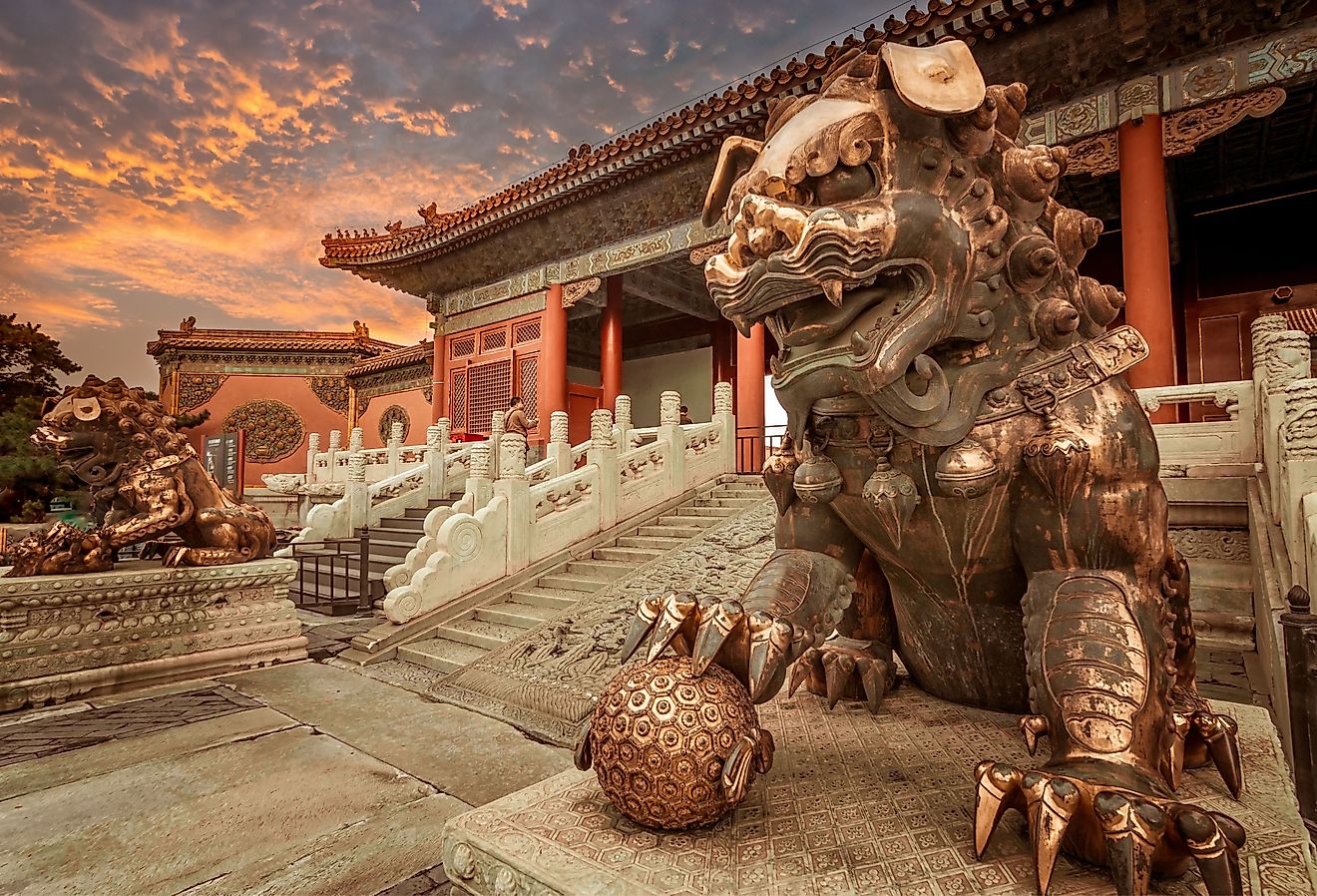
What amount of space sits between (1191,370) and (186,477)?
1192 cm

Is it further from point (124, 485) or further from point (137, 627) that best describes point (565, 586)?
point (124, 485)

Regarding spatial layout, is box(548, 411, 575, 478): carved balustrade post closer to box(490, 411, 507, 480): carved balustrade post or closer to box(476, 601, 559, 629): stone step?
box(490, 411, 507, 480): carved balustrade post

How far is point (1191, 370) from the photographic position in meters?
9.02

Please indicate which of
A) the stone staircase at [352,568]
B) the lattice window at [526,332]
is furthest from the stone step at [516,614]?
the lattice window at [526,332]

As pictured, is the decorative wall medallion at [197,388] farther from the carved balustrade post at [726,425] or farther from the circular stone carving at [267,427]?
the carved balustrade post at [726,425]

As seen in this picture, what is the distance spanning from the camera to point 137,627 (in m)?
3.99

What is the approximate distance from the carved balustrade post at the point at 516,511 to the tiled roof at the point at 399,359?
10.3 meters

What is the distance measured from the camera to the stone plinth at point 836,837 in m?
0.93

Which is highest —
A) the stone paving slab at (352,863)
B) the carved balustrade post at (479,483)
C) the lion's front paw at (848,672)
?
the carved balustrade post at (479,483)

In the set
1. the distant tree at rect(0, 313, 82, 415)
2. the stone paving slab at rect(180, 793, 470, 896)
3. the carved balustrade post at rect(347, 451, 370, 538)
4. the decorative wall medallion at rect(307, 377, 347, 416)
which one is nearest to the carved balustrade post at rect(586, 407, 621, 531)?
the carved balustrade post at rect(347, 451, 370, 538)

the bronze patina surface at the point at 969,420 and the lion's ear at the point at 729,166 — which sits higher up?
the lion's ear at the point at 729,166

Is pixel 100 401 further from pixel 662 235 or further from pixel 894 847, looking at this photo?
pixel 662 235

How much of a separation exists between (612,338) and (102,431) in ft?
28.1

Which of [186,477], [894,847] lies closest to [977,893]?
[894,847]
